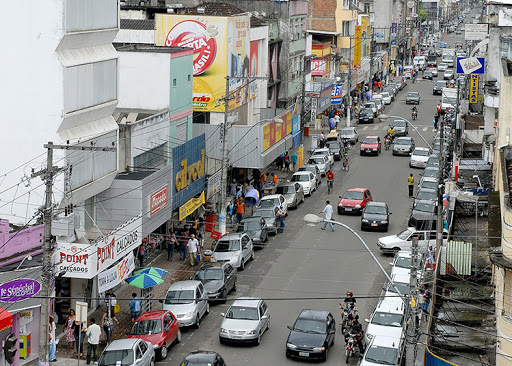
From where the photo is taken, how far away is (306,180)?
59.8m

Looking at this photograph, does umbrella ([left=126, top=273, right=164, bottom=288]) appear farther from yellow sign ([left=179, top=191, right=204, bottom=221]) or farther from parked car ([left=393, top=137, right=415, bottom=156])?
parked car ([left=393, top=137, right=415, bottom=156])

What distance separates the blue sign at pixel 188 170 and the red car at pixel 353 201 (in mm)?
8663

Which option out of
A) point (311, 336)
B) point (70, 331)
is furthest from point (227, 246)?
point (70, 331)

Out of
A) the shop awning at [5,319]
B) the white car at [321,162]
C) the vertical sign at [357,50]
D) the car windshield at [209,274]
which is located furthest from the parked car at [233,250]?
the vertical sign at [357,50]

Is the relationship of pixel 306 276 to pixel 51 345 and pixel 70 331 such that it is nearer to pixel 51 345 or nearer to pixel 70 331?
pixel 70 331

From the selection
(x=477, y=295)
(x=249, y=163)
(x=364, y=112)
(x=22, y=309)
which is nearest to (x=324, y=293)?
(x=477, y=295)

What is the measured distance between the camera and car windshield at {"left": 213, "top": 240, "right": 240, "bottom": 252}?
44000mm

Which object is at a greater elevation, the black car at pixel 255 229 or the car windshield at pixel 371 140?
the car windshield at pixel 371 140

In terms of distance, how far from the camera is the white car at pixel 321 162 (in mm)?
65062

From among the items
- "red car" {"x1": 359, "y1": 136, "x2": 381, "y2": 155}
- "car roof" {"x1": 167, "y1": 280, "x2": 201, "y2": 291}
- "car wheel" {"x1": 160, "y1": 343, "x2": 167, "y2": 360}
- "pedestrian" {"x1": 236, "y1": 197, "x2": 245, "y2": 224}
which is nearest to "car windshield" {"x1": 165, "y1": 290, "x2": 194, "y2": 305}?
"car roof" {"x1": 167, "y1": 280, "x2": 201, "y2": 291}

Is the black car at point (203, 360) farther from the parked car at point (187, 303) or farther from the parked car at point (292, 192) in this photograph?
the parked car at point (292, 192)

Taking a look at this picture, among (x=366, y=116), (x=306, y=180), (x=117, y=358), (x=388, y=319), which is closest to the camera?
(x=117, y=358)

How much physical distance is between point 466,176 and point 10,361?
108 ft

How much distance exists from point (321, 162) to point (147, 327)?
33.4m
